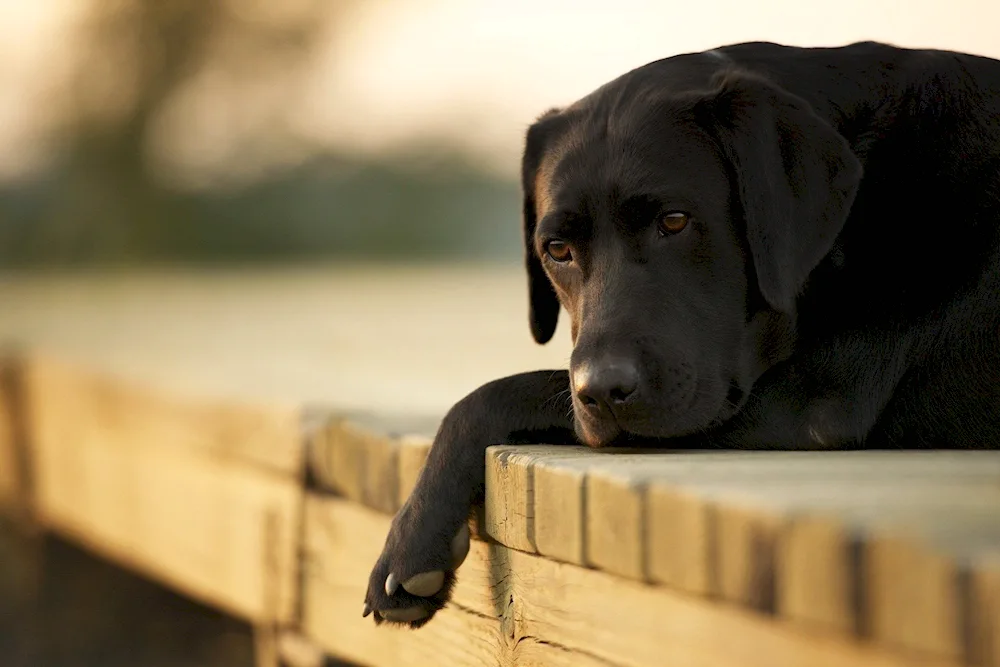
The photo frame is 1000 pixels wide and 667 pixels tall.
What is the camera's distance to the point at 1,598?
22.1 ft

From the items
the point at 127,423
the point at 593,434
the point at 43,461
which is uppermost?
the point at 593,434

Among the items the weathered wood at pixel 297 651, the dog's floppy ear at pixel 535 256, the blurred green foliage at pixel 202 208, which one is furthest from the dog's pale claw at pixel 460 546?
the blurred green foliage at pixel 202 208

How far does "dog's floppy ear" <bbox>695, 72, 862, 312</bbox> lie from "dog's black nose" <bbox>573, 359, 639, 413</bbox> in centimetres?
31

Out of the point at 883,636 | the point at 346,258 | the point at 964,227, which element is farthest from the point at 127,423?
the point at 346,258

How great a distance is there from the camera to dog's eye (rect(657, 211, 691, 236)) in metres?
2.46

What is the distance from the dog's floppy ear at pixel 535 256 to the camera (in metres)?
2.95

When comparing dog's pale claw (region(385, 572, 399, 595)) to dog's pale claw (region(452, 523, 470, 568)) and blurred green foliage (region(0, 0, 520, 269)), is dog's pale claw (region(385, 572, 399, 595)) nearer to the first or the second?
dog's pale claw (region(452, 523, 470, 568))

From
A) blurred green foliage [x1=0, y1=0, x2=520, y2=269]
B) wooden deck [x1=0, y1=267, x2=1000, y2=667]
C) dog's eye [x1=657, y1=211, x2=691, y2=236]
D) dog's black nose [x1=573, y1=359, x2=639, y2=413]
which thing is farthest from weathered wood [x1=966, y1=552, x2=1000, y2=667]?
blurred green foliage [x1=0, y1=0, x2=520, y2=269]

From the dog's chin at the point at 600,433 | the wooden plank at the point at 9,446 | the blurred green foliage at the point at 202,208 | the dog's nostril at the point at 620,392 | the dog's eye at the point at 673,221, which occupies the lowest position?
the wooden plank at the point at 9,446

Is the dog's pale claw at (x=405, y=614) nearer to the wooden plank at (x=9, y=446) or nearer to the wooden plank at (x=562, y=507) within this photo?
the wooden plank at (x=562, y=507)

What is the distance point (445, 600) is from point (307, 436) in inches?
49.1

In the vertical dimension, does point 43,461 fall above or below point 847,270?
below

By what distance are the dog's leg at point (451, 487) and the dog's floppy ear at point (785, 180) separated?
0.45 m

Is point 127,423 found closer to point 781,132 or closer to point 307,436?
point 307,436
